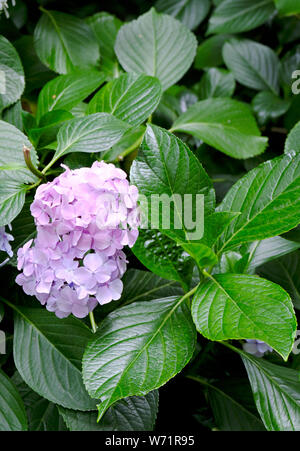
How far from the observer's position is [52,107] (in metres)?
0.79

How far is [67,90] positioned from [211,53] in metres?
0.49

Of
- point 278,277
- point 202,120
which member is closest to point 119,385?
point 278,277

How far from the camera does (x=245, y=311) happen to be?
0.55 metres

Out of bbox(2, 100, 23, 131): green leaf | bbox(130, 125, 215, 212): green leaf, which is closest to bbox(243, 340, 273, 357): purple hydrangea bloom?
bbox(130, 125, 215, 212): green leaf

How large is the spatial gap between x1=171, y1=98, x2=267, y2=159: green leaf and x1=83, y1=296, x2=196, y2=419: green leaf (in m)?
0.35

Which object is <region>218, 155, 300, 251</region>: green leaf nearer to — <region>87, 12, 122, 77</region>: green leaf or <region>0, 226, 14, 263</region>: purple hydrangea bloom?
<region>0, 226, 14, 263</region>: purple hydrangea bloom

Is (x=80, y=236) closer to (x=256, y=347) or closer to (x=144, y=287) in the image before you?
(x=144, y=287)

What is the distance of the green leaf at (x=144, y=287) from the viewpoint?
2.46 ft

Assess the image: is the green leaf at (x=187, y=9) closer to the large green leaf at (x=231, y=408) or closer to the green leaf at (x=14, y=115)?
the green leaf at (x=14, y=115)

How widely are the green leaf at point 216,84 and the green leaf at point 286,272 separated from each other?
398mm

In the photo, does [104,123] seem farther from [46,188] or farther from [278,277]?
[278,277]

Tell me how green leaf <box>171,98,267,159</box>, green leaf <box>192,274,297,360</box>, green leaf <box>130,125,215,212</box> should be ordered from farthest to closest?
1. green leaf <box>171,98,267,159</box>
2. green leaf <box>130,125,215,212</box>
3. green leaf <box>192,274,297,360</box>

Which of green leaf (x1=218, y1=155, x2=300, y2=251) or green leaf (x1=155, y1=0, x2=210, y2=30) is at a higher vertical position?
green leaf (x1=155, y1=0, x2=210, y2=30)

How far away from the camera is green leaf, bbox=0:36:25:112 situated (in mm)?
767
